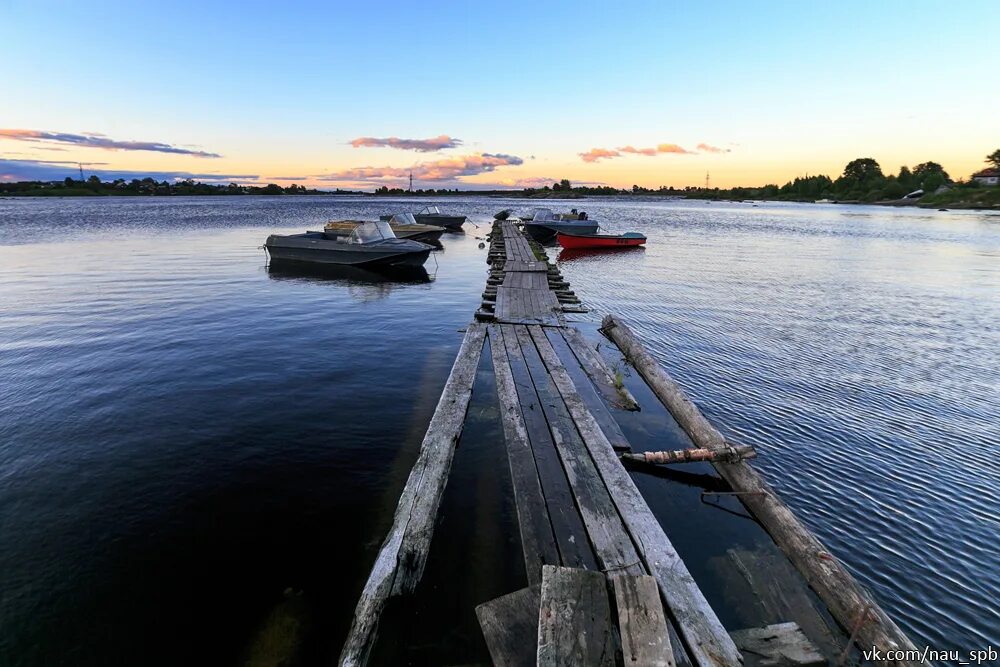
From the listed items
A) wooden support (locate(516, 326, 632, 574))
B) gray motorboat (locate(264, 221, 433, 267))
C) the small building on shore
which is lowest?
wooden support (locate(516, 326, 632, 574))

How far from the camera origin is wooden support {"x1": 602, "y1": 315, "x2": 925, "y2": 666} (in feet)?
12.8

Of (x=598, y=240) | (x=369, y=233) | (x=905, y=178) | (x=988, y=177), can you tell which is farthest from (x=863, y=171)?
(x=369, y=233)

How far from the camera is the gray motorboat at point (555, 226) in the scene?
3756cm

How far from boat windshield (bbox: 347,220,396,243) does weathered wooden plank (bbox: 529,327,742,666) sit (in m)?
19.7

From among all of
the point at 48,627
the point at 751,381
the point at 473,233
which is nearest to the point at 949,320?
the point at 751,381

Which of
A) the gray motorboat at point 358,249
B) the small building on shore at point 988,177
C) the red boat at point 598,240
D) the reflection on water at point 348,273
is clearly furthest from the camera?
the small building on shore at point 988,177

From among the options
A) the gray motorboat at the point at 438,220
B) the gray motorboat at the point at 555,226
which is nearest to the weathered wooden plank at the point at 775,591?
the gray motorboat at the point at 555,226

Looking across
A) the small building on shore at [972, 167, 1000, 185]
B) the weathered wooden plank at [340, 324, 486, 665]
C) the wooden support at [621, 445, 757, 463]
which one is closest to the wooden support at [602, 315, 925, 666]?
the wooden support at [621, 445, 757, 463]

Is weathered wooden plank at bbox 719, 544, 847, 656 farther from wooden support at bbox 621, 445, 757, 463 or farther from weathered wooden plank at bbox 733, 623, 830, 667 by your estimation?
wooden support at bbox 621, 445, 757, 463

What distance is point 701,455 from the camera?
659cm

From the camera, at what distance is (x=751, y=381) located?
10461mm

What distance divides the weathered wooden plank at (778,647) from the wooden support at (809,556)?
1.57 feet

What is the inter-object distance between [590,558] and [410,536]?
1818 millimetres

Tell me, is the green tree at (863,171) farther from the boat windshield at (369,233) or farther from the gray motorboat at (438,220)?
the boat windshield at (369,233)
